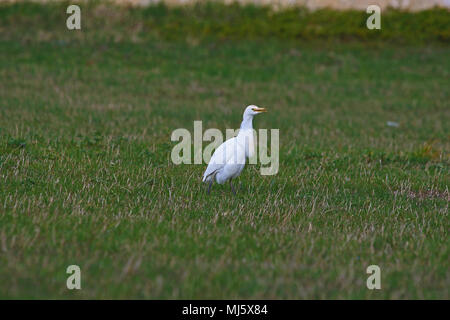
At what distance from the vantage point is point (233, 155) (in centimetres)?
877

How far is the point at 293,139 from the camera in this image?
593 inches

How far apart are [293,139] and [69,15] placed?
58.7ft

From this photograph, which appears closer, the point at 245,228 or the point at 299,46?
the point at 245,228

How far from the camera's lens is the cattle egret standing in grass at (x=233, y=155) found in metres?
8.76

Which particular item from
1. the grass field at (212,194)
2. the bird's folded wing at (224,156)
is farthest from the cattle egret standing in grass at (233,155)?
the grass field at (212,194)

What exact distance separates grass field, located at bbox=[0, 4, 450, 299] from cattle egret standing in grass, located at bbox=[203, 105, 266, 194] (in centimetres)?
38

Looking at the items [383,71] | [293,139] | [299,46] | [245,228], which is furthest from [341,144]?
[299,46]

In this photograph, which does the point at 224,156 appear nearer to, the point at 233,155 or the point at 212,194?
the point at 233,155

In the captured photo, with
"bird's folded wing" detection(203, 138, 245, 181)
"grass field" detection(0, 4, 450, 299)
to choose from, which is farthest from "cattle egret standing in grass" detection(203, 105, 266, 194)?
"grass field" detection(0, 4, 450, 299)

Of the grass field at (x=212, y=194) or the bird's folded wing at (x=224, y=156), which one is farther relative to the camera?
the bird's folded wing at (x=224, y=156)

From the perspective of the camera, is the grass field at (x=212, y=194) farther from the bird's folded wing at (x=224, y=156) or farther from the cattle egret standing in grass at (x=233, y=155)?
the bird's folded wing at (x=224, y=156)

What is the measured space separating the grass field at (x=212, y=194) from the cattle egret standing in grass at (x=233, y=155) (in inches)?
14.9
